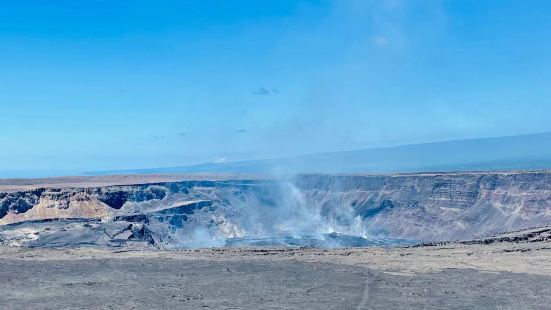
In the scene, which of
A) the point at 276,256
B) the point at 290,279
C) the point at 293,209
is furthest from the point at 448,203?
the point at 290,279

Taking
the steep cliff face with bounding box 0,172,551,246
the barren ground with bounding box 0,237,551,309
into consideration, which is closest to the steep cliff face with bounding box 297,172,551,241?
the steep cliff face with bounding box 0,172,551,246

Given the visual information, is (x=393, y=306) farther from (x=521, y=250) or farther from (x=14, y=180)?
(x=14, y=180)

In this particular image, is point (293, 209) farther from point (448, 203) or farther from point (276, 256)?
point (276, 256)

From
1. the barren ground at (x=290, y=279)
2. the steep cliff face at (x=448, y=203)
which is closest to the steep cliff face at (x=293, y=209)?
the steep cliff face at (x=448, y=203)

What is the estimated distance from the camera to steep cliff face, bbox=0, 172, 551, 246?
65250 millimetres

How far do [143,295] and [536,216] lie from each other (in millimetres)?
54524

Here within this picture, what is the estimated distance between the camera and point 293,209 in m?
98.4

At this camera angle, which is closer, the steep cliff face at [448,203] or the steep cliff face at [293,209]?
the steep cliff face at [293,209]

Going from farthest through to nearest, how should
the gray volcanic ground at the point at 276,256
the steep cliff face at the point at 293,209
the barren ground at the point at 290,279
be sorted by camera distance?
the steep cliff face at the point at 293,209 → the gray volcanic ground at the point at 276,256 → the barren ground at the point at 290,279

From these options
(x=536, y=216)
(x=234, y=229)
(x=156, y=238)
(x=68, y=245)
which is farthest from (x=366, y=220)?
(x=68, y=245)

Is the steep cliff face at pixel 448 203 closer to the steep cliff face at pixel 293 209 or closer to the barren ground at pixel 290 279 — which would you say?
the steep cliff face at pixel 293 209

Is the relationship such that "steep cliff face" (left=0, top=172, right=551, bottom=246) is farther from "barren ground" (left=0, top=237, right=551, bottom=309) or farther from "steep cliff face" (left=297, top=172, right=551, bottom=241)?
"barren ground" (left=0, top=237, right=551, bottom=309)

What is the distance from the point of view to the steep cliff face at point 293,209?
65.2 m

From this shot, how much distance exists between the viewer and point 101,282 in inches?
1073
